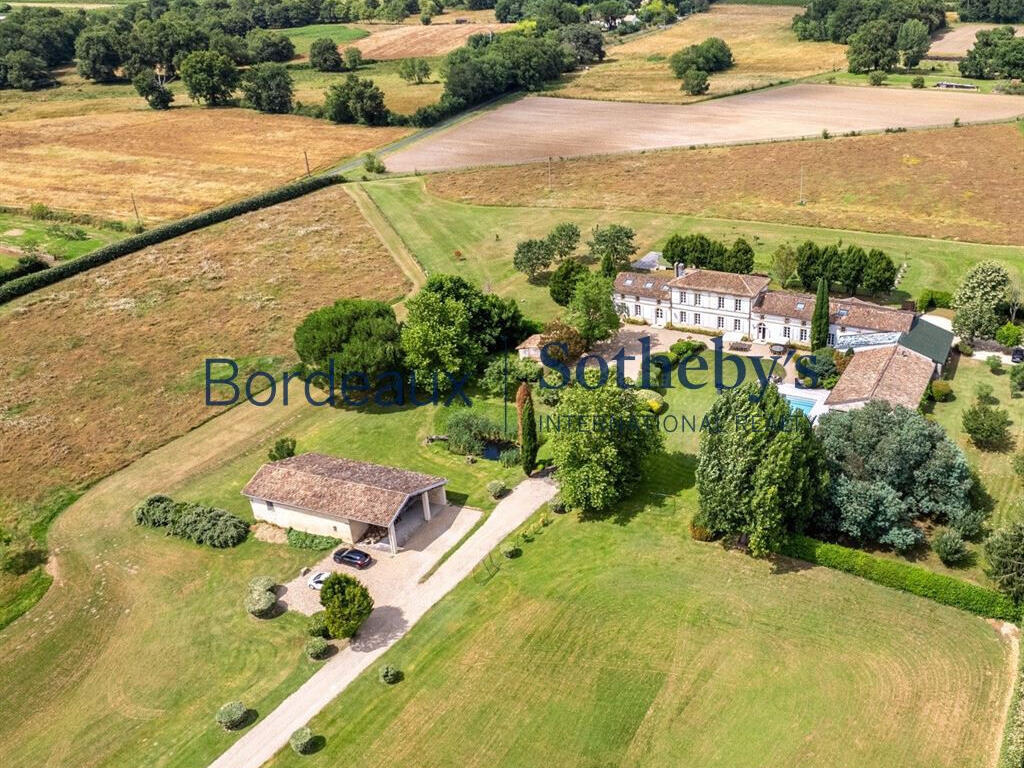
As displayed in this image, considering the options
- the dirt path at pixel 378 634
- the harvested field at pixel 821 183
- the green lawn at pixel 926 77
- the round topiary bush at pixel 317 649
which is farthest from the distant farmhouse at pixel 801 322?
the green lawn at pixel 926 77

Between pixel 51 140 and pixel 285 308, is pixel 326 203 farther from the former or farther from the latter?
pixel 51 140

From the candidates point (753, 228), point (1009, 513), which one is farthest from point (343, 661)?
point (753, 228)

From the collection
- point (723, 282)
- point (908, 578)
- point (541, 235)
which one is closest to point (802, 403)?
point (723, 282)

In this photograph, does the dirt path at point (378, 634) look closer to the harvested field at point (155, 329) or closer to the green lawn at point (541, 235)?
the harvested field at point (155, 329)

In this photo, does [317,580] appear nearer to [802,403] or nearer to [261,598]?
[261,598]

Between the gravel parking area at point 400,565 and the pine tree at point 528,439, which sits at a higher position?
the pine tree at point 528,439

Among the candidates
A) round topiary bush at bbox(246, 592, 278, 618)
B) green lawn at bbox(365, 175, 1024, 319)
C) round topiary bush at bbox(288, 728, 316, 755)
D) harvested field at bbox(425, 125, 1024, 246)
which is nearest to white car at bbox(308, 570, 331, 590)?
round topiary bush at bbox(246, 592, 278, 618)
